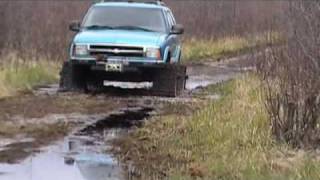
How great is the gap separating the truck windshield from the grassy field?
4368 mm

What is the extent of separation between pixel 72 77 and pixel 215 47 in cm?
1595

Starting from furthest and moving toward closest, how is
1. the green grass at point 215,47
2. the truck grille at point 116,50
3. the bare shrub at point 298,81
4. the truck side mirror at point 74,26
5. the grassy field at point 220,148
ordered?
the green grass at point 215,47
the truck side mirror at point 74,26
the truck grille at point 116,50
the bare shrub at point 298,81
the grassy field at point 220,148

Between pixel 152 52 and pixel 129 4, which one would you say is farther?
pixel 129 4

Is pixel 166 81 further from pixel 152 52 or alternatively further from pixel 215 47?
pixel 215 47

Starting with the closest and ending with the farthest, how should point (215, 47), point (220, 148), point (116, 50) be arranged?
point (220, 148), point (116, 50), point (215, 47)

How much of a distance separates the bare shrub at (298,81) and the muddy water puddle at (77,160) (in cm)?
191

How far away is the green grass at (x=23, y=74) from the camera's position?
54.4 feet

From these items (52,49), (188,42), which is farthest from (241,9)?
(52,49)

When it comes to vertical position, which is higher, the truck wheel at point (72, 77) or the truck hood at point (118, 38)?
the truck hood at point (118, 38)

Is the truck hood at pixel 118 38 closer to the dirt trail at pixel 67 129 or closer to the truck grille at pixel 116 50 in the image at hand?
the truck grille at pixel 116 50

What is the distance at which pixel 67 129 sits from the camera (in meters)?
12.2

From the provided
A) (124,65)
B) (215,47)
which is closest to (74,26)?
(124,65)

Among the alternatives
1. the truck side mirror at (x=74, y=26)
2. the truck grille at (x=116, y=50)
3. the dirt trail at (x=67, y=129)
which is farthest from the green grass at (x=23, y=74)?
the truck grille at (x=116, y=50)

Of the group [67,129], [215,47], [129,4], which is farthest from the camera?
[215,47]
